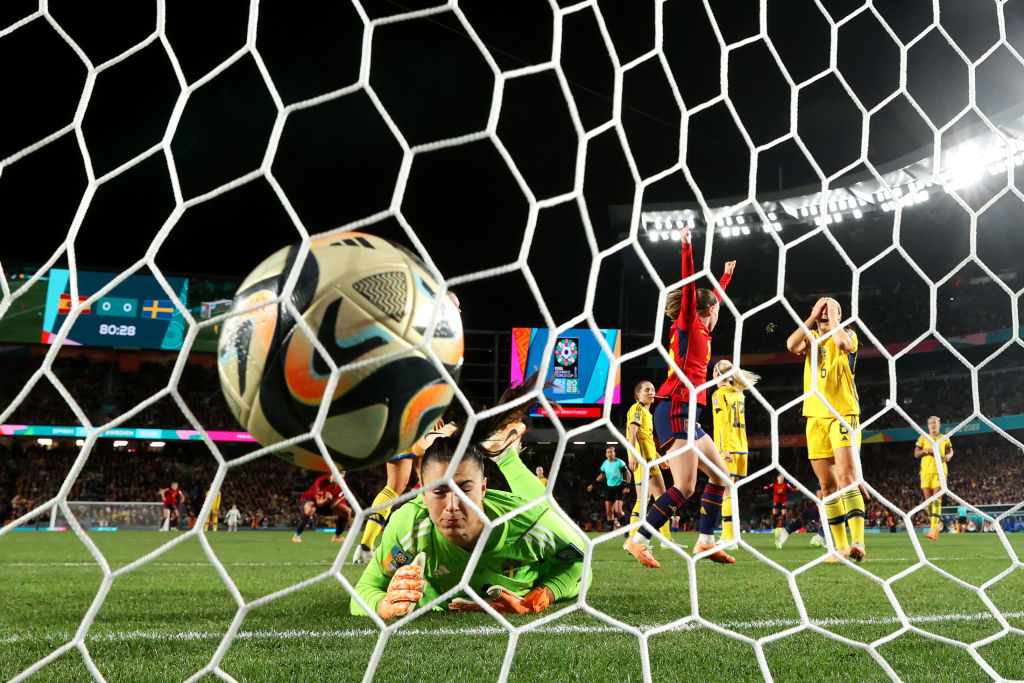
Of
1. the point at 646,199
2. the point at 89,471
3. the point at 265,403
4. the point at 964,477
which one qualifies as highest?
the point at 265,403

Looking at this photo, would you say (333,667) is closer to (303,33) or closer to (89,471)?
(303,33)

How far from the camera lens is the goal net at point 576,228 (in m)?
1.46

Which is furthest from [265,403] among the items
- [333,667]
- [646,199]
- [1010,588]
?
[646,199]

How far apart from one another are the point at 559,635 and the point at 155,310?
18.9 meters

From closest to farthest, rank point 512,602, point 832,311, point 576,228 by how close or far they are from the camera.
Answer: point 512,602 → point 832,311 → point 576,228

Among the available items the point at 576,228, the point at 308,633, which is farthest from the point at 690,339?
the point at 576,228

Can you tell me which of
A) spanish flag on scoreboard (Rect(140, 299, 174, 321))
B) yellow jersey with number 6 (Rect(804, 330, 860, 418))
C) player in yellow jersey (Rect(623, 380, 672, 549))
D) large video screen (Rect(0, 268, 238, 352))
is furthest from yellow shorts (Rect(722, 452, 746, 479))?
spanish flag on scoreboard (Rect(140, 299, 174, 321))

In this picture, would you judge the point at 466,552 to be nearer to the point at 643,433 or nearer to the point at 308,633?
the point at 308,633

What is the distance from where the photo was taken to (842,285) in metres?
21.2

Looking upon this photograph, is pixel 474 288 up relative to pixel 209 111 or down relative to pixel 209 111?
down

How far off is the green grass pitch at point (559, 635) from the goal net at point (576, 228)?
0.05 feet

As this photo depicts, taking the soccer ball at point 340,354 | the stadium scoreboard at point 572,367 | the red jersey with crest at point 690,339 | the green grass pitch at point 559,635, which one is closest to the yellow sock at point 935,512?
the green grass pitch at point 559,635

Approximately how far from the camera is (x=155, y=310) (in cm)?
1841

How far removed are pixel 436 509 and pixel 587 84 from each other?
29.8 ft
